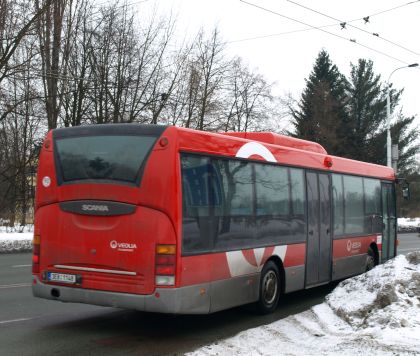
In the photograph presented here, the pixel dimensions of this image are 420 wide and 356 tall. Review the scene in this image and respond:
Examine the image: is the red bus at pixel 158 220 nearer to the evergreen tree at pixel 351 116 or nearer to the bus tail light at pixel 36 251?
the bus tail light at pixel 36 251

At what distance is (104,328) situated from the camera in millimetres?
7715

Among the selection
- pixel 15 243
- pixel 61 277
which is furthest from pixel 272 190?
pixel 15 243

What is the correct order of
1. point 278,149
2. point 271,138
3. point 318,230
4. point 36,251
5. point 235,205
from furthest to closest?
1. point 318,230
2. point 271,138
3. point 278,149
4. point 235,205
5. point 36,251

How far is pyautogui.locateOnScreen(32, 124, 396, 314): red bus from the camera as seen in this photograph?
675 cm

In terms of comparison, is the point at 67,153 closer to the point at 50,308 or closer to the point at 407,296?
the point at 50,308

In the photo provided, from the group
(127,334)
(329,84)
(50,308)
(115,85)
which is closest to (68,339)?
(127,334)

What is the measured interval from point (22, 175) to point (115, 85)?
6.51m

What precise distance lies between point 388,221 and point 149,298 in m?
9.01

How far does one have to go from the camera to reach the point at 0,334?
23.2 ft

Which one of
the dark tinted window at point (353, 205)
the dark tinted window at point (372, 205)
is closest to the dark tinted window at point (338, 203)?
the dark tinted window at point (353, 205)

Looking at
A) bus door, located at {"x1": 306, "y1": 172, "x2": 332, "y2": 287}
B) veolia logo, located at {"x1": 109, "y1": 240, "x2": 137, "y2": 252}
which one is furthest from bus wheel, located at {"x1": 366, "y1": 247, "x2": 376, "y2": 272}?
veolia logo, located at {"x1": 109, "y1": 240, "x2": 137, "y2": 252}

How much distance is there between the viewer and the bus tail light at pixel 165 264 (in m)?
6.62

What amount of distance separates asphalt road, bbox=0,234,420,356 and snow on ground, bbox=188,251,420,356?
0.67 meters

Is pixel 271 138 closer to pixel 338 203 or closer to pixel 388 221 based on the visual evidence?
pixel 338 203
